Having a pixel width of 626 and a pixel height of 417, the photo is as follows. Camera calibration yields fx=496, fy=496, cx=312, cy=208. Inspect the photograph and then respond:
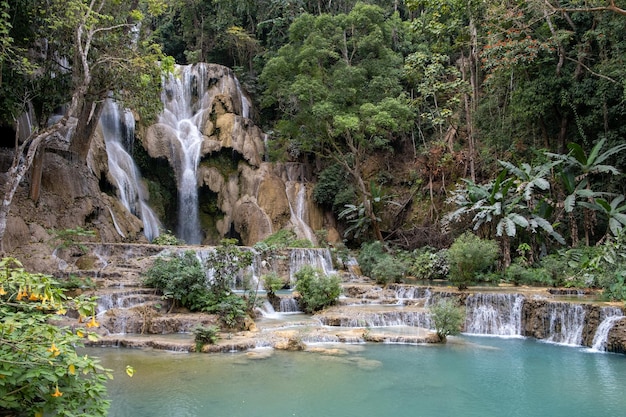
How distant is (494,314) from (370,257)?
7567mm

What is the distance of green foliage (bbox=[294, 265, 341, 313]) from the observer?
43.8ft

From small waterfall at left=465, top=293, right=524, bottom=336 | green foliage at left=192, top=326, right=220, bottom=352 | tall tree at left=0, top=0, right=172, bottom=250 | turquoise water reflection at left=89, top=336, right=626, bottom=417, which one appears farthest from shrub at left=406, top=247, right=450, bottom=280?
green foliage at left=192, top=326, right=220, bottom=352

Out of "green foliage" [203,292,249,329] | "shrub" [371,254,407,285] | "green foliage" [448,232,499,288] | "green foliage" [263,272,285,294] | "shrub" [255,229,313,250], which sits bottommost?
"green foliage" [203,292,249,329]

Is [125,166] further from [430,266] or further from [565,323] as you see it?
[565,323]

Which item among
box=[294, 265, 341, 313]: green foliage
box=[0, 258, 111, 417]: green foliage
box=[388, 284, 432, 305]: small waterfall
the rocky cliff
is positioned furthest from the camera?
the rocky cliff

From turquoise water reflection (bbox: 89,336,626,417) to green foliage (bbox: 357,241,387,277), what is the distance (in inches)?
365

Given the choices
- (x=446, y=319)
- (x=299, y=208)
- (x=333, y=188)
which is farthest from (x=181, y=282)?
(x=333, y=188)

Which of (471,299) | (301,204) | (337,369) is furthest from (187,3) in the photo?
(337,369)

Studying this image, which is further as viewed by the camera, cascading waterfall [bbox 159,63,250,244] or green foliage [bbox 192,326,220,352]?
cascading waterfall [bbox 159,63,250,244]

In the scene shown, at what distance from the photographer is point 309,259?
60.7 ft

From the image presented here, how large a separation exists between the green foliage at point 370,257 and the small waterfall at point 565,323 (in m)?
8.10

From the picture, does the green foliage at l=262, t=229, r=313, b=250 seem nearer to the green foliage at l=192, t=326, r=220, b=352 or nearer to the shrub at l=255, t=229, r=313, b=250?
the shrub at l=255, t=229, r=313, b=250

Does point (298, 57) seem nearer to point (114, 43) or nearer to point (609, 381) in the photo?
point (114, 43)

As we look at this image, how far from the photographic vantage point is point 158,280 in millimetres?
12367
